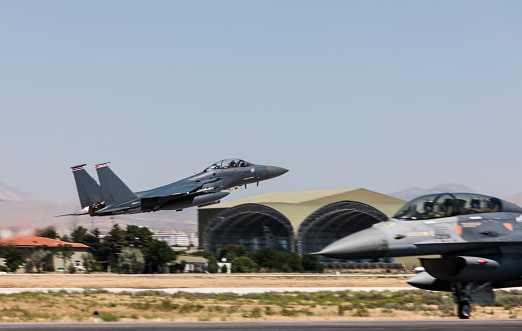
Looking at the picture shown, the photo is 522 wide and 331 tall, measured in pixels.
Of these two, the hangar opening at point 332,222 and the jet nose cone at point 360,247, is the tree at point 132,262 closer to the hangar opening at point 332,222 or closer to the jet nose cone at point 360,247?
the hangar opening at point 332,222

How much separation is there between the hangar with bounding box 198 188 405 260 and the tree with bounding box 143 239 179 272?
17767 mm

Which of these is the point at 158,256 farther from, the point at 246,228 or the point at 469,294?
the point at 469,294

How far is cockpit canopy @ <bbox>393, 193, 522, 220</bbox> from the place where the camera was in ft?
57.7

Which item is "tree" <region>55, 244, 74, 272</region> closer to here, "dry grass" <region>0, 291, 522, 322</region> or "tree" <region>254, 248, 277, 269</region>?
"tree" <region>254, 248, 277, 269</region>

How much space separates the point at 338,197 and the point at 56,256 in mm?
45260

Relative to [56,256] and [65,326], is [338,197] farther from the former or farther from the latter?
[65,326]

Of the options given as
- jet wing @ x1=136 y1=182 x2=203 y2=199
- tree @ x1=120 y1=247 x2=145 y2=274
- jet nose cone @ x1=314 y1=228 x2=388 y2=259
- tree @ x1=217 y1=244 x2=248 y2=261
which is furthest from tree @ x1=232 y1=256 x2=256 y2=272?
jet nose cone @ x1=314 y1=228 x2=388 y2=259

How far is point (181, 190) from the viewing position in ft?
143

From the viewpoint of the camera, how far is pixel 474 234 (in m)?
17.5

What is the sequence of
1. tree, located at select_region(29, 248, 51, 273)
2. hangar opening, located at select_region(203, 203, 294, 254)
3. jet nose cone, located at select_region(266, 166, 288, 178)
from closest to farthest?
jet nose cone, located at select_region(266, 166, 288, 178), tree, located at select_region(29, 248, 51, 273), hangar opening, located at select_region(203, 203, 294, 254)

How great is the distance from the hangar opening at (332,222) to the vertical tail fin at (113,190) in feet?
146

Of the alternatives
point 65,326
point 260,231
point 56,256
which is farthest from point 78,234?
point 65,326

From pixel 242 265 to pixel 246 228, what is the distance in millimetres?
28785

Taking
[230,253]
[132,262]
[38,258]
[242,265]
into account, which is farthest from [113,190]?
[230,253]
